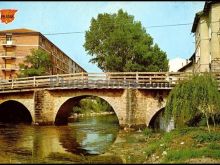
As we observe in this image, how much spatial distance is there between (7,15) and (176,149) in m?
17.2

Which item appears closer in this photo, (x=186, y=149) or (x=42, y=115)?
(x=186, y=149)

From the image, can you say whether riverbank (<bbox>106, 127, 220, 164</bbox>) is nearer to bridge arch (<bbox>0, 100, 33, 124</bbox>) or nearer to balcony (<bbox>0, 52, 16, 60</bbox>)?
bridge arch (<bbox>0, 100, 33, 124</bbox>)

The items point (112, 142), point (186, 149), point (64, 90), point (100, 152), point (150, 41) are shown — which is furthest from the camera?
point (150, 41)

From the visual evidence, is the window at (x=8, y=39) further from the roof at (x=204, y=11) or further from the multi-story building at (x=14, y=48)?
the roof at (x=204, y=11)

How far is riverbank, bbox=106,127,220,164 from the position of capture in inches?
574

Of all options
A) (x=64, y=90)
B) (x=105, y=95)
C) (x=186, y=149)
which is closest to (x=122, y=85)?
(x=105, y=95)

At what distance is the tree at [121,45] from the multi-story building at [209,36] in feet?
36.7

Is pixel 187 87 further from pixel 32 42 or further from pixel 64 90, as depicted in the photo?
pixel 32 42

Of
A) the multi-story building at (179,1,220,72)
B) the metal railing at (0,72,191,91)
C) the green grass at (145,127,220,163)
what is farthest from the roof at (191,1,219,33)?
the green grass at (145,127,220,163)

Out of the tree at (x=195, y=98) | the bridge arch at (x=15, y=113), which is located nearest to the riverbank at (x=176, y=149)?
the tree at (x=195, y=98)

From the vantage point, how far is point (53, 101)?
34.5 m

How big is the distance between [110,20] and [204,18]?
22.3 metres

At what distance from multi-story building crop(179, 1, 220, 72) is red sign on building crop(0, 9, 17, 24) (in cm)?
1426

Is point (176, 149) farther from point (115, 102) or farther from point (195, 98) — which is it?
point (115, 102)
